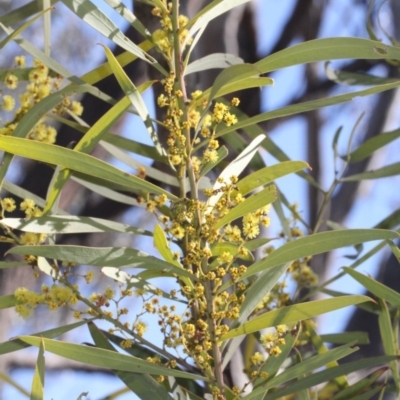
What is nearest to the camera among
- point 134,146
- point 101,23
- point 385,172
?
point 101,23

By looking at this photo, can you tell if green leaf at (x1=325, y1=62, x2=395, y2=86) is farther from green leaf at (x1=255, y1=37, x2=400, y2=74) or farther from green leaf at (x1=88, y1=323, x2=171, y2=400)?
green leaf at (x1=88, y1=323, x2=171, y2=400)

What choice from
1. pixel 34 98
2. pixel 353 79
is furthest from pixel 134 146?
pixel 353 79

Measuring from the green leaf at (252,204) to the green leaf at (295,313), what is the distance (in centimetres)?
7

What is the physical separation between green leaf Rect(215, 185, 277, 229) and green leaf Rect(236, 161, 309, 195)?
30 millimetres

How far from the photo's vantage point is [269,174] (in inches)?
18.5

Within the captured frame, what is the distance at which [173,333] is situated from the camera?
0.48m

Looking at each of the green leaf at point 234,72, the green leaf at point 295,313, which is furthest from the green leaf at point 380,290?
the green leaf at point 234,72

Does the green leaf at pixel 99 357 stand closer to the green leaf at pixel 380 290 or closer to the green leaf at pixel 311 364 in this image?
the green leaf at pixel 311 364

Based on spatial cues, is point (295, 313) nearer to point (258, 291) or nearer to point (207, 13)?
point (258, 291)

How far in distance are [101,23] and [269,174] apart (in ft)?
0.59

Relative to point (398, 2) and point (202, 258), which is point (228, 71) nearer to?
point (202, 258)

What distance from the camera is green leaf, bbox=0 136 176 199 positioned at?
1.32 feet

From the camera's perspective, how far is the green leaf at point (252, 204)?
43cm

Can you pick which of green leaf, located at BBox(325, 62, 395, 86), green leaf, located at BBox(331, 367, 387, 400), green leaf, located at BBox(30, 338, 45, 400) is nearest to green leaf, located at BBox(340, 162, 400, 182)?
green leaf, located at BBox(325, 62, 395, 86)
